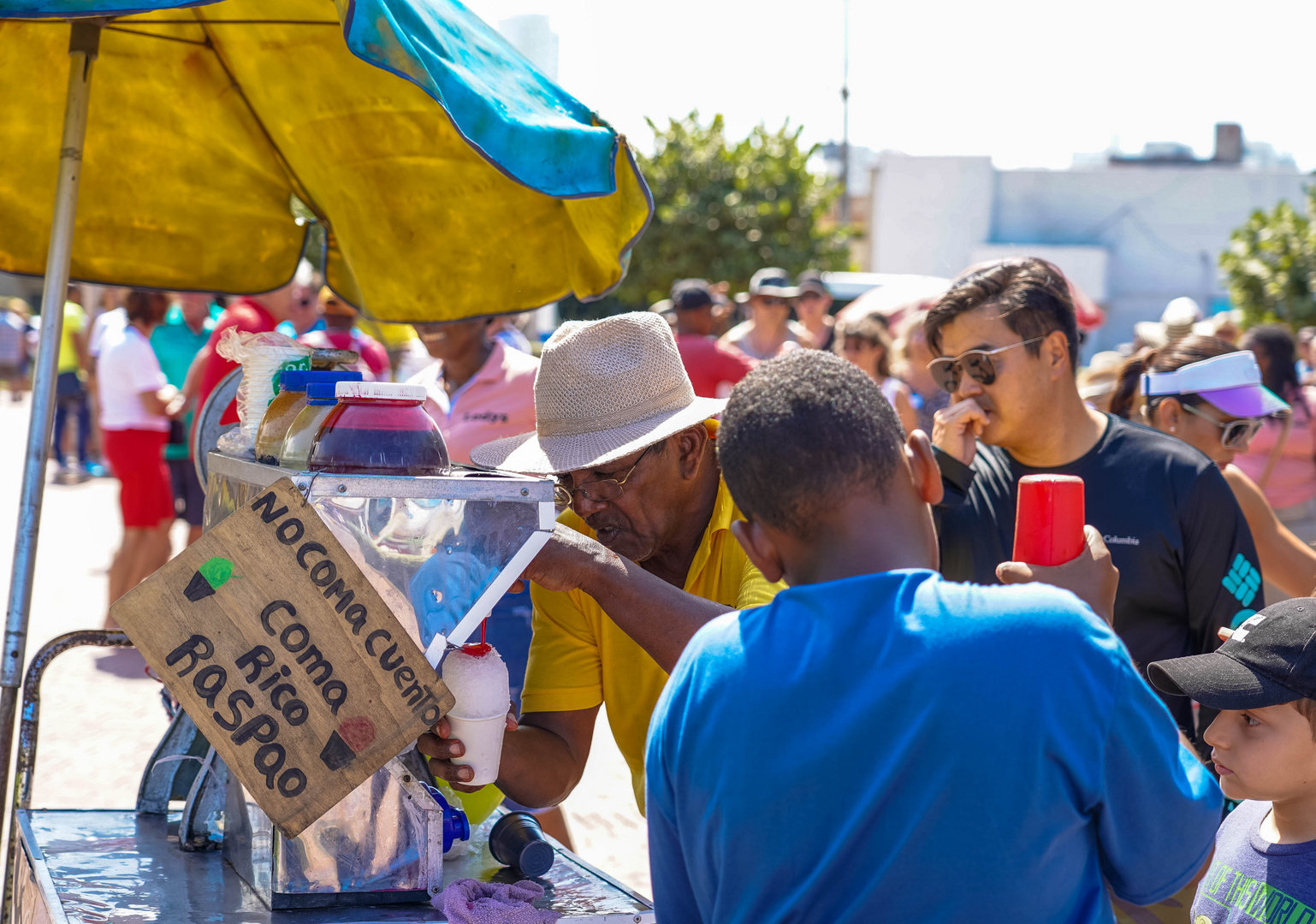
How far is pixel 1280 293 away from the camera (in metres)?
20.7

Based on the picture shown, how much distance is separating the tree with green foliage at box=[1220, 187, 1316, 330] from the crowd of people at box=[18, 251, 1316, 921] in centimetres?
1853

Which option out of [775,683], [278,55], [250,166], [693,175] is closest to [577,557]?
[775,683]

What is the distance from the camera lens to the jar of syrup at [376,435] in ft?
A: 6.25

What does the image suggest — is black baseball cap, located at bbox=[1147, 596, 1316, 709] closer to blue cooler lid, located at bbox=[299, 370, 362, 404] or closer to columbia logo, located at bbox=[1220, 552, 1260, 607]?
columbia logo, located at bbox=[1220, 552, 1260, 607]

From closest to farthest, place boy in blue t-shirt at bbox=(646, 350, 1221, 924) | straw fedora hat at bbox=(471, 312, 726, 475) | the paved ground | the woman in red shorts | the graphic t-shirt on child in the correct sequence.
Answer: boy in blue t-shirt at bbox=(646, 350, 1221, 924) → the graphic t-shirt on child → straw fedora hat at bbox=(471, 312, 726, 475) → the paved ground → the woman in red shorts

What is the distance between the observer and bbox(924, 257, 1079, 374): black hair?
298cm

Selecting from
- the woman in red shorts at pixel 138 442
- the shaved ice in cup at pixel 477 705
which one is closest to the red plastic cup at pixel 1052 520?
the shaved ice in cup at pixel 477 705

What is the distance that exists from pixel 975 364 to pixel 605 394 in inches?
44.4

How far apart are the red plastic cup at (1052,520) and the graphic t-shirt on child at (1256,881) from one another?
33.4 inches

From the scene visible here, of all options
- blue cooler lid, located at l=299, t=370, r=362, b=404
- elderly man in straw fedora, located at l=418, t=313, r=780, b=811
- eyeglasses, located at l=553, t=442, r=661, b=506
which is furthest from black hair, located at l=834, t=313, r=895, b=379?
blue cooler lid, located at l=299, t=370, r=362, b=404

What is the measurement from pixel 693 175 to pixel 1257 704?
68.0 feet

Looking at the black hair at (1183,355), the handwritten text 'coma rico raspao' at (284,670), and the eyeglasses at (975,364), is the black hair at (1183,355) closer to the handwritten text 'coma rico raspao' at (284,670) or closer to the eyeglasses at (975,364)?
the eyeglasses at (975,364)

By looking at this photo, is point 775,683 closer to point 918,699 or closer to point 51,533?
point 918,699

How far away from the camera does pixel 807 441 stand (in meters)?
1.35
